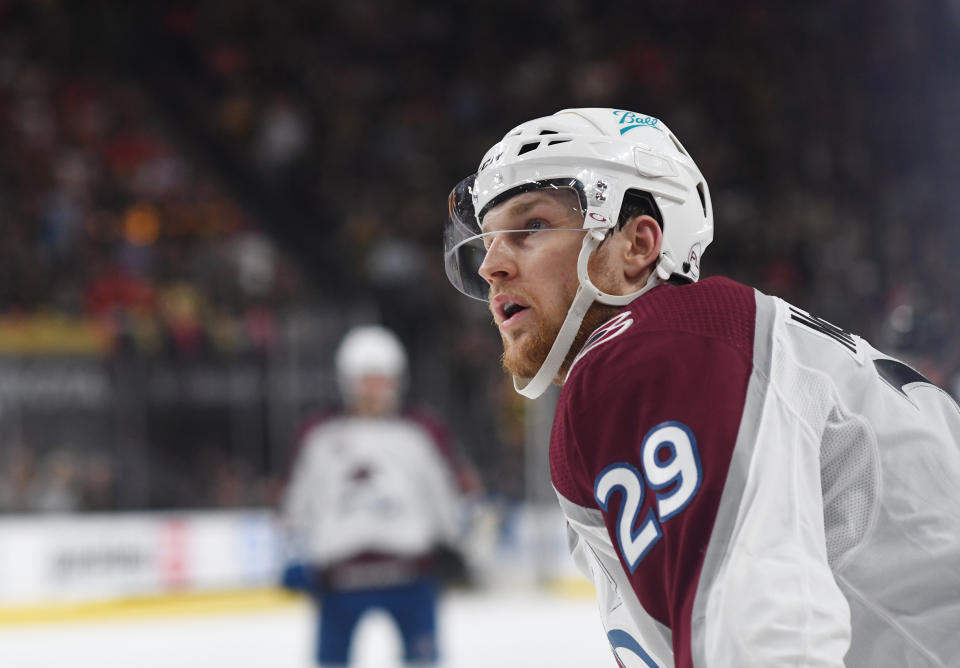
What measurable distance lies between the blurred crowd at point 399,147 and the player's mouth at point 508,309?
4599 millimetres

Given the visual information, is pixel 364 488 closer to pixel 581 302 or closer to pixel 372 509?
pixel 372 509

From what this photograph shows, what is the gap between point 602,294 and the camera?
1.44m

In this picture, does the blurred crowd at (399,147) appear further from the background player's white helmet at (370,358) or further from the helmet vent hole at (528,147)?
the helmet vent hole at (528,147)

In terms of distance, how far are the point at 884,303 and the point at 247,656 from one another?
4.01 meters

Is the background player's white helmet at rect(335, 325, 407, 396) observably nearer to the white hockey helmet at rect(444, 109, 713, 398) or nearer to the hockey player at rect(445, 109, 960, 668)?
the white hockey helmet at rect(444, 109, 713, 398)

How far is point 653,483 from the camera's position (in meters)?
1.08

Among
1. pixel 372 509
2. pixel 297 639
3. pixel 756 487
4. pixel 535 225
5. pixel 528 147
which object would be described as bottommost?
pixel 297 639

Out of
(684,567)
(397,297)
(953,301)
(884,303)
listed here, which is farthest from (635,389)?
(397,297)

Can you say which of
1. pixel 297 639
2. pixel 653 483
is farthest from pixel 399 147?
pixel 653 483

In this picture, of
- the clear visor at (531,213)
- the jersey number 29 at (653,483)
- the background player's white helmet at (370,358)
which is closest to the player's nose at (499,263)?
the clear visor at (531,213)

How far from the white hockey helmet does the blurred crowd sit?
14.8 feet

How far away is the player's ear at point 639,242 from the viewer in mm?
1483

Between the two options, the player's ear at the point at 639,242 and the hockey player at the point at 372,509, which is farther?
the hockey player at the point at 372,509

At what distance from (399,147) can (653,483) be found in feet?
35.4
